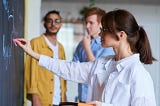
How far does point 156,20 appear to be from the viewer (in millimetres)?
6789

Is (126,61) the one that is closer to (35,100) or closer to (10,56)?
(10,56)

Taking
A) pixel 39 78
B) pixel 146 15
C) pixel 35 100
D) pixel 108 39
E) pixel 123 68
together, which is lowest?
pixel 35 100

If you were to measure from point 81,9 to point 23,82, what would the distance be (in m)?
4.20

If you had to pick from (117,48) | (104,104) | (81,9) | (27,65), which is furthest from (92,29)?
(81,9)

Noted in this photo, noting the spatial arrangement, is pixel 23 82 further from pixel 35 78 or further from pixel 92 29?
pixel 92 29

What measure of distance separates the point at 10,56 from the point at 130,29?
2.05 ft

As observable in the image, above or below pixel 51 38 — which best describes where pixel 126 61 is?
below

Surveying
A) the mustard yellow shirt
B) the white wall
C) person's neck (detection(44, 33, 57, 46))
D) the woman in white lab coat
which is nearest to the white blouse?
the woman in white lab coat

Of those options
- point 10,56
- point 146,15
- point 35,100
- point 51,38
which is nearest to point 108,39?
point 10,56

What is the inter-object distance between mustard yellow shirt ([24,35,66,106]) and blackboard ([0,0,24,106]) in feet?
0.80

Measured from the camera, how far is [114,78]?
186 centimetres

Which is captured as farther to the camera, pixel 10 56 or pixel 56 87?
pixel 56 87

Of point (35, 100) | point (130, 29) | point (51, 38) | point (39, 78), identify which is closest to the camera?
point (130, 29)

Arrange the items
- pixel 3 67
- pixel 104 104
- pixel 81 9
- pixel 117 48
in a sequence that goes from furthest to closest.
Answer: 1. pixel 81 9
2. pixel 117 48
3. pixel 104 104
4. pixel 3 67
